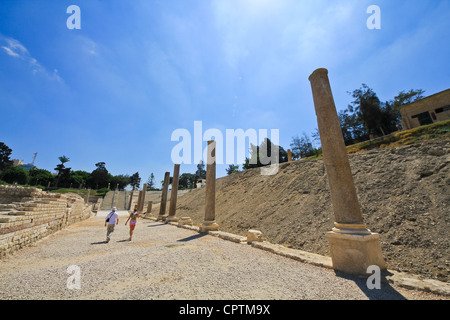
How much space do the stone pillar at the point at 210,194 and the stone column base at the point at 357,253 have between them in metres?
6.60

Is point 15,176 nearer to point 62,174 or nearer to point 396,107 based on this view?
point 62,174

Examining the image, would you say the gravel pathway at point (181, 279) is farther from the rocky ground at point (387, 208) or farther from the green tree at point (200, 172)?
the green tree at point (200, 172)

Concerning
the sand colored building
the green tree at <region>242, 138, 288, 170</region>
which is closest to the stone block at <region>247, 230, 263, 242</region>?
the sand colored building

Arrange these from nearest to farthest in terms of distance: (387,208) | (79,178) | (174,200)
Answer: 1. (387,208)
2. (174,200)
3. (79,178)

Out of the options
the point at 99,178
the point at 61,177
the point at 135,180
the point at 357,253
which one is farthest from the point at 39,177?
the point at 357,253

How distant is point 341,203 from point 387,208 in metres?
4.09

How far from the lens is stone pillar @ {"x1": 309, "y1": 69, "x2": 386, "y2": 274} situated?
3639 mm

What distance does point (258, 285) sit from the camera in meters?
3.08

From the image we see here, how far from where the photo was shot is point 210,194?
10.6m

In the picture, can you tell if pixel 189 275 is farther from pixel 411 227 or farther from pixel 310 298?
pixel 411 227

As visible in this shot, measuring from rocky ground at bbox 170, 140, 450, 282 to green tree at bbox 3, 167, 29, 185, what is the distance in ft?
243

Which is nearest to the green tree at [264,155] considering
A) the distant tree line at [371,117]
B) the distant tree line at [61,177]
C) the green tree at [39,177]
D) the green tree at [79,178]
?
the distant tree line at [371,117]

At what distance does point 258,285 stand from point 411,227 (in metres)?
5.40
